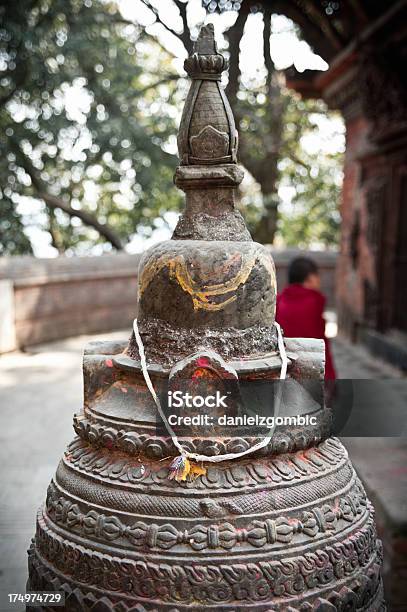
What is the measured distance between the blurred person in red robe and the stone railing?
4.47m

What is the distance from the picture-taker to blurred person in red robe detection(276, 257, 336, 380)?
3.38 metres

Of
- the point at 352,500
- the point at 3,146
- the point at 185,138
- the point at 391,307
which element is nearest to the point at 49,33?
the point at 3,146

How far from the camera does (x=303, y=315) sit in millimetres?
3387

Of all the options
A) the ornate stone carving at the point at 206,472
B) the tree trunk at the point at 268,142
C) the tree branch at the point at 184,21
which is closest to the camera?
the ornate stone carving at the point at 206,472

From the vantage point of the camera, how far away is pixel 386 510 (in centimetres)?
265

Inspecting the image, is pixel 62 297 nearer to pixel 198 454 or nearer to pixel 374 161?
pixel 374 161

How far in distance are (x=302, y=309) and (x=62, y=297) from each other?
5.54 metres

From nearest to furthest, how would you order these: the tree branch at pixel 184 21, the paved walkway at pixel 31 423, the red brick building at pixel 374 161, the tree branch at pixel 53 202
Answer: the paved walkway at pixel 31 423
the red brick building at pixel 374 161
the tree branch at pixel 184 21
the tree branch at pixel 53 202

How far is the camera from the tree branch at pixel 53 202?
10422 millimetres

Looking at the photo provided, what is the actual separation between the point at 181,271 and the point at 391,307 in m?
5.23

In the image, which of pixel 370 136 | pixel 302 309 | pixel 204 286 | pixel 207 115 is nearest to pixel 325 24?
pixel 370 136

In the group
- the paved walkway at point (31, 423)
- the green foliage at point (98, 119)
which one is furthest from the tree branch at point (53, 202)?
the paved walkway at point (31, 423)

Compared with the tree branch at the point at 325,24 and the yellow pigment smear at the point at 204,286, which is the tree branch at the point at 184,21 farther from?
the yellow pigment smear at the point at 204,286

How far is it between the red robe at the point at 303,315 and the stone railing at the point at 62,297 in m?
4.52
